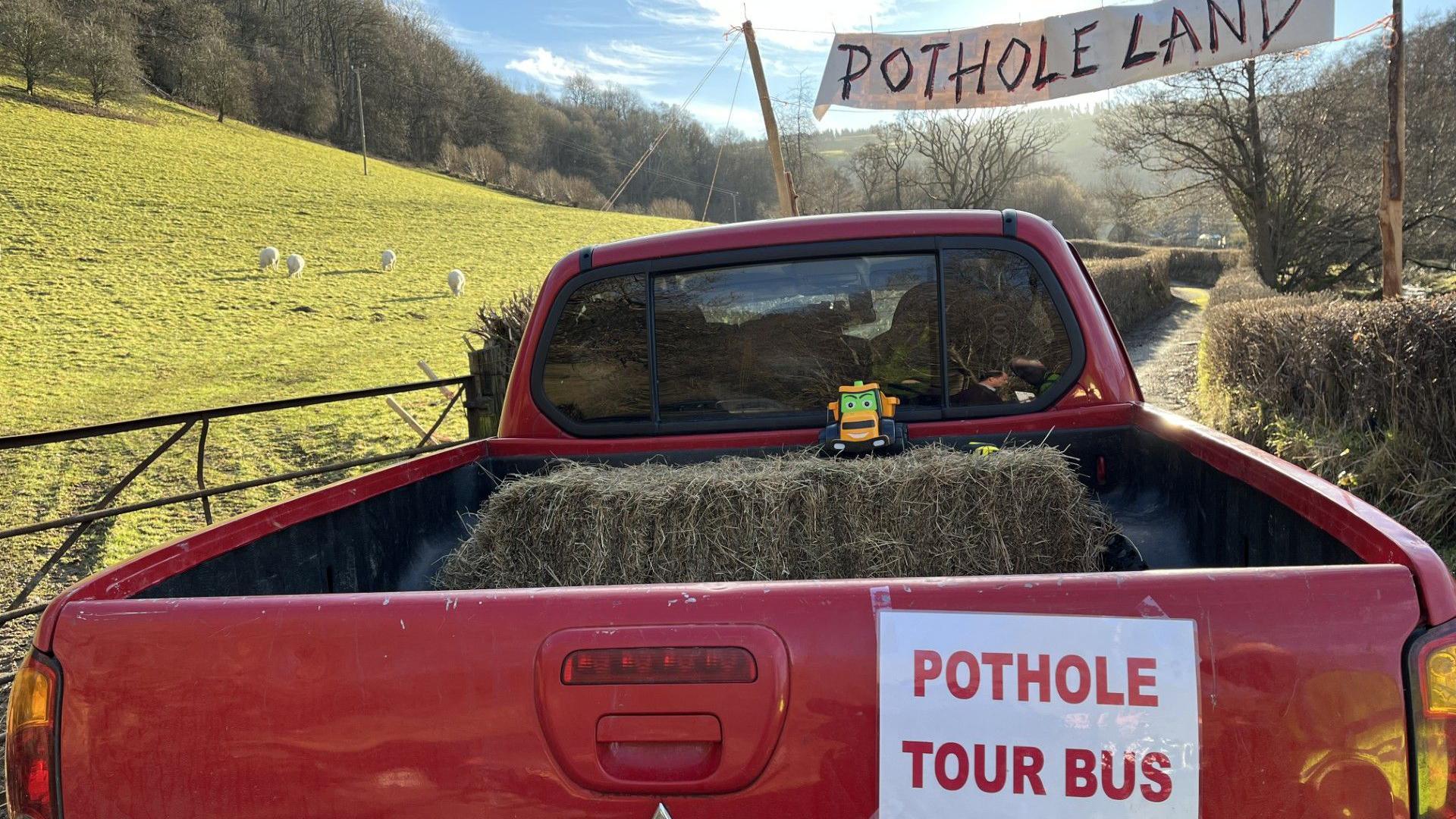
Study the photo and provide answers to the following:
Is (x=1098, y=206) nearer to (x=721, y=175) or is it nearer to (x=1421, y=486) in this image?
(x=721, y=175)

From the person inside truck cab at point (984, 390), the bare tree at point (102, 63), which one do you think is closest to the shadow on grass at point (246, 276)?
the person inside truck cab at point (984, 390)

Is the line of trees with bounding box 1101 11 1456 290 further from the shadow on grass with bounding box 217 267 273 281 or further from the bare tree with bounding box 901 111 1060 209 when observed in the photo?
the shadow on grass with bounding box 217 267 273 281

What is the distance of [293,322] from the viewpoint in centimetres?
2336

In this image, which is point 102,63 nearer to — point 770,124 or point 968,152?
point 968,152

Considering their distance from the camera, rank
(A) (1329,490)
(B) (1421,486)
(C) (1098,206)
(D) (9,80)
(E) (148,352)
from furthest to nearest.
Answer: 1. (C) (1098,206)
2. (D) (9,80)
3. (E) (148,352)
4. (B) (1421,486)
5. (A) (1329,490)

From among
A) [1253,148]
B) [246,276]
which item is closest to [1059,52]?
[1253,148]

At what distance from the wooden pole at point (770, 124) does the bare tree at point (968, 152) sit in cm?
3047

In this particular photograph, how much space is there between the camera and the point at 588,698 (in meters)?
1.10

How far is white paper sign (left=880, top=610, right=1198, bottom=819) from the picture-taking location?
3.39ft

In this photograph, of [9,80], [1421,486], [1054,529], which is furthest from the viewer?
[9,80]

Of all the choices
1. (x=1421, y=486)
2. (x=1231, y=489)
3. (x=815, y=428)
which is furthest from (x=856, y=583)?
(x=1421, y=486)

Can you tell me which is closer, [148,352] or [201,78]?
[148,352]

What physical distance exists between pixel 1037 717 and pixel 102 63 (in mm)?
69729

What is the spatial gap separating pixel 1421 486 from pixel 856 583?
20.3 feet
